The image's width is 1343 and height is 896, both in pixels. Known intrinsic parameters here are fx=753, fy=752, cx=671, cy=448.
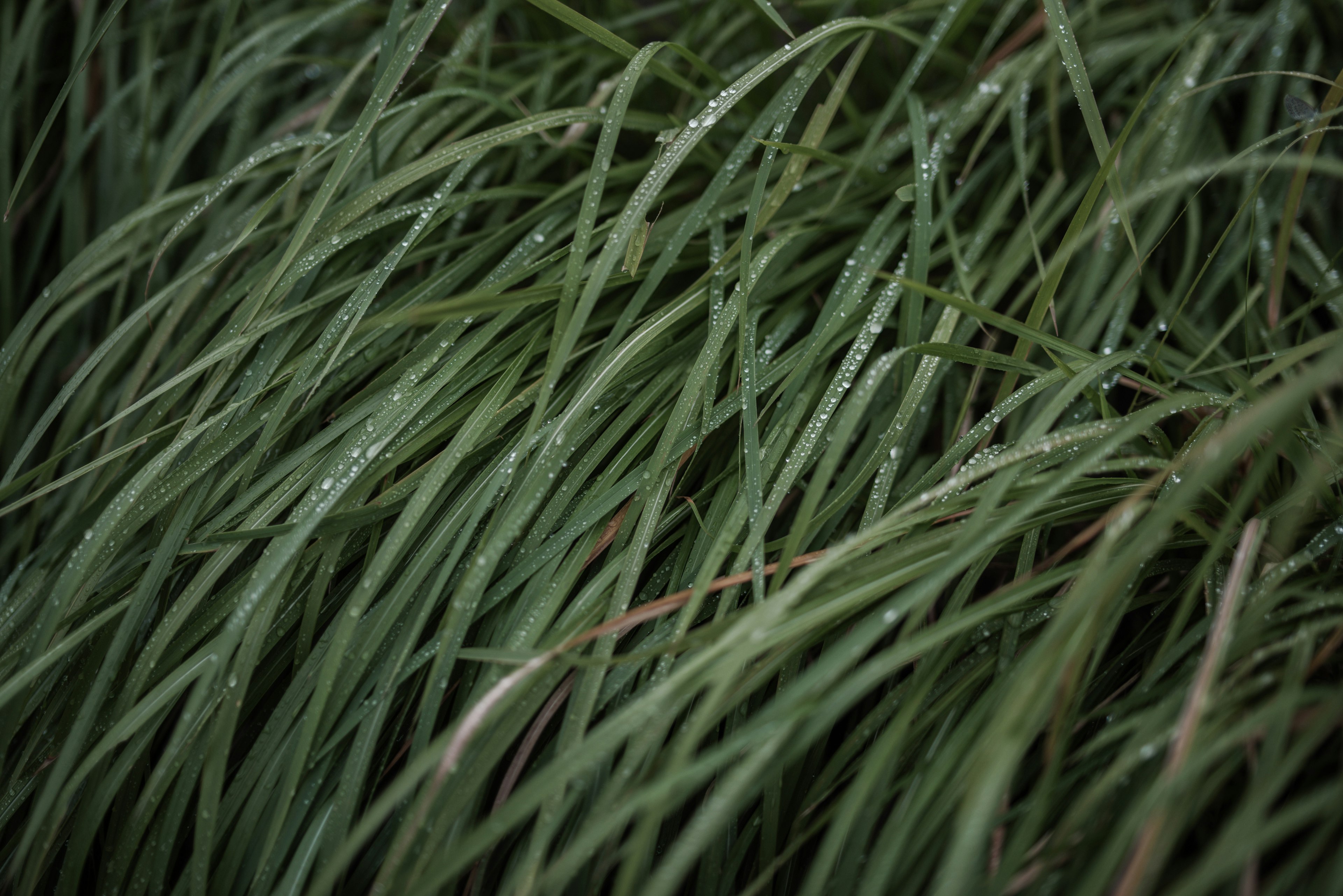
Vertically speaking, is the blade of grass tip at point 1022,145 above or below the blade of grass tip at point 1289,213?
above

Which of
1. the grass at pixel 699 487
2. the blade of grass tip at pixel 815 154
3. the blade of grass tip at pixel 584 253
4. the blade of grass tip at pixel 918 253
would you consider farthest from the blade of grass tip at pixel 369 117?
the blade of grass tip at pixel 918 253

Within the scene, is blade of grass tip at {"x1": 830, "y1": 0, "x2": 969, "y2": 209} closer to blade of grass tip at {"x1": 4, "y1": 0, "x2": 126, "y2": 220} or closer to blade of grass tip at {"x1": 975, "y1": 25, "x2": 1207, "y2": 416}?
blade of grass tip at {"x1": 975, "y1": 25, "x2": 1207, "y2": 416}

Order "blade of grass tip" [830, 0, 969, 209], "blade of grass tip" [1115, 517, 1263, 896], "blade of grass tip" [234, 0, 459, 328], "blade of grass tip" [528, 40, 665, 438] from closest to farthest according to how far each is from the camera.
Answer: "blade of grass tip" [1115, 517, 1263, 896], "blade of grass tip" [528, 40, 665, 438], "blade of grass tip" [234, 0, 459, 328], "blade of grass tip" [830, 0, 969, 209]

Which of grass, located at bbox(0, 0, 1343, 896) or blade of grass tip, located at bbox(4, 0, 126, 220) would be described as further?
blade of grass tip, located at bbox(4, 0, 126, 220)

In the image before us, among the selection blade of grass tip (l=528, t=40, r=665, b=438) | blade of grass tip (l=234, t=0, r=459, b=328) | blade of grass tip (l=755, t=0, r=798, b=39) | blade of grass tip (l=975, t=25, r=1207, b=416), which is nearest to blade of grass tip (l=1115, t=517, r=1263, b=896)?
blade of grass tip (l=975, t=25, r=1207, b=416)

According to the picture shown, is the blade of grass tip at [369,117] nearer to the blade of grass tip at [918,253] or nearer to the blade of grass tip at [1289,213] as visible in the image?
the blade of grass tip at [918,253]

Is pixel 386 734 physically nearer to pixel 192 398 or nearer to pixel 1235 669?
pixel 192 398

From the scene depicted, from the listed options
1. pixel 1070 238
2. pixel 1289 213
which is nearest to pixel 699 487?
pixel 1070 238
